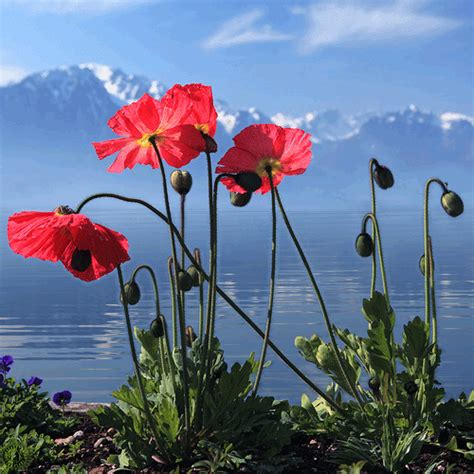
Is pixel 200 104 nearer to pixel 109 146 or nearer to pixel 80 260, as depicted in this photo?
pixel 109 146

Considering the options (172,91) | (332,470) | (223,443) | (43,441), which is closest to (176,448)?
(223,443)

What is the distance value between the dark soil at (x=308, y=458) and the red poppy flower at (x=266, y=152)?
0.95 meters

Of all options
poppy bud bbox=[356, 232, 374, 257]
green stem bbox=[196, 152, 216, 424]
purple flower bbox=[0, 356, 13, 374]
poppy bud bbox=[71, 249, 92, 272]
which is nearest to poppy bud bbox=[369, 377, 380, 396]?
poppy bud bbox=[356, 232, 374, 257]

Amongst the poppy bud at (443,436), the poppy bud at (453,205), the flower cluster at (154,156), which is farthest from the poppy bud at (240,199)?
the poppy bud at (443,436)

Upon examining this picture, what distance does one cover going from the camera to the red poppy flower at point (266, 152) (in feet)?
8.09

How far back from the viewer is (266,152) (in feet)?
8.22

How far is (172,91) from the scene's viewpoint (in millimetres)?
2361

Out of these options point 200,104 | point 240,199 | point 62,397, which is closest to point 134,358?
point 240,199

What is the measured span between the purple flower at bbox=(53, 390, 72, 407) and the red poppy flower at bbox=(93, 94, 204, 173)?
156cm

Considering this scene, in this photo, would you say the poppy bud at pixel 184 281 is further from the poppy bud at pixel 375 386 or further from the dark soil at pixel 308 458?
the poppy bud at pixel 375 386

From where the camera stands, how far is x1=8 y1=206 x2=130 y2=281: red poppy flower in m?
2.10

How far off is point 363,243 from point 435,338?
43cm

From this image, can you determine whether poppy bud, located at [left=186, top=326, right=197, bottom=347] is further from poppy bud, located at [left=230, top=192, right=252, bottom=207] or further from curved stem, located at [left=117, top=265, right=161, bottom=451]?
poppy bud, located at [left=230, top=192, right=252, bottom=207]

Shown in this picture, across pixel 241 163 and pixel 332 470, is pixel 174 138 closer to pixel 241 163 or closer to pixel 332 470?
pixel 241 163
